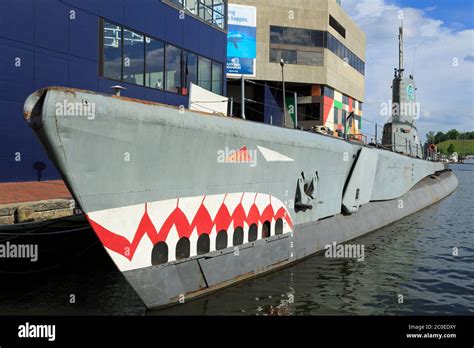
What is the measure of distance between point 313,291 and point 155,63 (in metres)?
15.2

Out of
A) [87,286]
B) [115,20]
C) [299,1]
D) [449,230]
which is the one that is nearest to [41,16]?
[115,20]

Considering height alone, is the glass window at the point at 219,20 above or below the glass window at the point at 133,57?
above

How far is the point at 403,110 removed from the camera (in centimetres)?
2778

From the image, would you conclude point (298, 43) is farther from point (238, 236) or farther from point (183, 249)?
point (183, 249)

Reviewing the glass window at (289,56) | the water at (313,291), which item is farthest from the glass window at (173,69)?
the glass window at (289,56)

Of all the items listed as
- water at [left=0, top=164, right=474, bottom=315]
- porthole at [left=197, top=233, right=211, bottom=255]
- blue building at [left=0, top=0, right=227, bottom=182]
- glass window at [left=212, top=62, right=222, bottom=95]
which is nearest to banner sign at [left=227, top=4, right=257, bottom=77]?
glass window at [left=212, top=62, right=222, bottom=95]

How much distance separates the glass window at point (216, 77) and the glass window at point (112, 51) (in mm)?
7787

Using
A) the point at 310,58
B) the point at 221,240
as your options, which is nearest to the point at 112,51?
the point at 221,240

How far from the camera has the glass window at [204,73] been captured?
2411 centimetres

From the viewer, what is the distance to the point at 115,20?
1827 centimetres

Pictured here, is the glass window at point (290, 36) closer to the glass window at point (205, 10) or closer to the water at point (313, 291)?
the glass window at point (205, 10)
